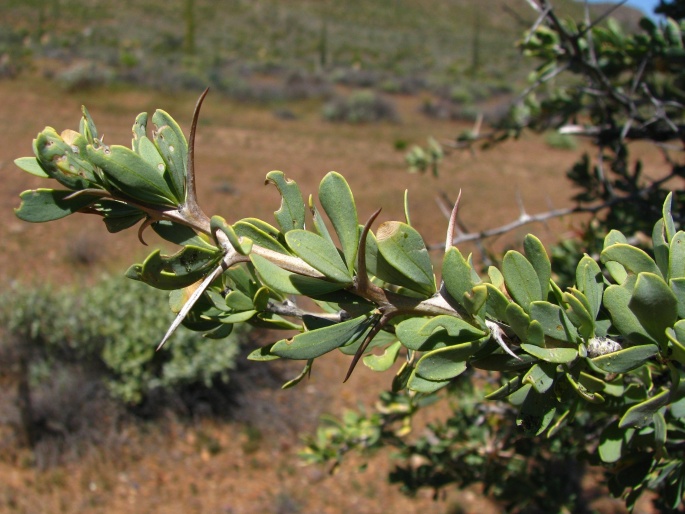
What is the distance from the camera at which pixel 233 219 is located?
796cm

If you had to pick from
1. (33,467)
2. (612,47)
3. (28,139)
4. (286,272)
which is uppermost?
(612,47)

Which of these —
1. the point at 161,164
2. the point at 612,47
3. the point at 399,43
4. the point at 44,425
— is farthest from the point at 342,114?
the point at 399,43

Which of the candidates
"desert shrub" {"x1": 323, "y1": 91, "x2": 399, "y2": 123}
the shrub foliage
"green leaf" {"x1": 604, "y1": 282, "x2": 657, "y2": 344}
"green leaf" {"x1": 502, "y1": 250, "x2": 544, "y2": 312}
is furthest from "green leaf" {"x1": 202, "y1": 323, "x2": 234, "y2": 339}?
"desert shrub" {"x1": 323, "y1": 91, "x2": 399, "y2": 123}

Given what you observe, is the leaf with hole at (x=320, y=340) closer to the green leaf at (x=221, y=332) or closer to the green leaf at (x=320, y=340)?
the green leaf at (x=320, y=340)

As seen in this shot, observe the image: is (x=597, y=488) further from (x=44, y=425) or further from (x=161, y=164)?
(x=161, y=164)

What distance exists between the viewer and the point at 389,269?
664 mm

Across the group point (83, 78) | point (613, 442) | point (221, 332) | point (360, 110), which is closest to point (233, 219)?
point (221, 332)

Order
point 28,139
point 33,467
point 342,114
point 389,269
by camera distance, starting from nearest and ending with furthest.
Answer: point 389,269 < point 33,467 < point 28,139 < point 342,114

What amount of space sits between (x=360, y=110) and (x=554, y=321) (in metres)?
17.2

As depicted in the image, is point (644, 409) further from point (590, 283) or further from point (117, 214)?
point (117, 214)

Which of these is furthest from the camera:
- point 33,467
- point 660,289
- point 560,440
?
point 33,467

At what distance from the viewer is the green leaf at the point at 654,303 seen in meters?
0.55

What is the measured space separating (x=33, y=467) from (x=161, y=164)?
147 inches

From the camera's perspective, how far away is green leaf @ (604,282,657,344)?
2.06 feet
